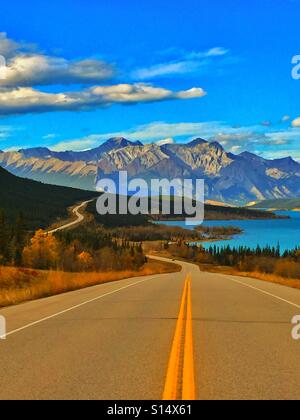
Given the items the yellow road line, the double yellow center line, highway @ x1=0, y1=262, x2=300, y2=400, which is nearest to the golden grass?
highway @ x1=0, y1=262, x2=300, y2=400

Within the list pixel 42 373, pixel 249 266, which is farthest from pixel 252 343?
pixel 249 266

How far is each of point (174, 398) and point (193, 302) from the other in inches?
527

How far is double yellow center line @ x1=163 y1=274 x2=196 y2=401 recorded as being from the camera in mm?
7109

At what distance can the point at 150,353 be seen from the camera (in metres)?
10.0

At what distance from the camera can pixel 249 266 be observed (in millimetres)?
131125

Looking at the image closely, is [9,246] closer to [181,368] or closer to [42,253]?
[42,253]

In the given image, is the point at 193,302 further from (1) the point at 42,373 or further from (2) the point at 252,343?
(1) the point at 42,373

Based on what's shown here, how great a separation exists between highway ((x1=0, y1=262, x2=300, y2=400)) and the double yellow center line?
1 cm

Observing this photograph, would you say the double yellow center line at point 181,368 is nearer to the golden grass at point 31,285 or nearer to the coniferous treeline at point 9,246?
the golden grass at point 31,285

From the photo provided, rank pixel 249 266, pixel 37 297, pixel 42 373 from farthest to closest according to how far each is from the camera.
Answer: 1. pixel 249 266
2. pixel 37 297
3. pixel 42 373

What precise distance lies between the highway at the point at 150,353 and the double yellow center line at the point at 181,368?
1 centimetres

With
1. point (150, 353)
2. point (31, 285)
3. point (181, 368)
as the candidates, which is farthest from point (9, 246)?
point (181, 368)

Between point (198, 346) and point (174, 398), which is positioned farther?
point (198, 346)
